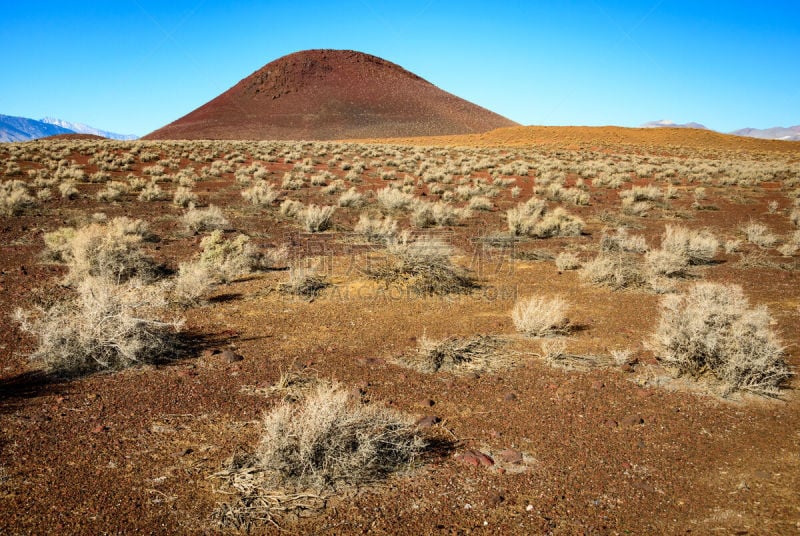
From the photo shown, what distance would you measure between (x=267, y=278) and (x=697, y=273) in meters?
8.81

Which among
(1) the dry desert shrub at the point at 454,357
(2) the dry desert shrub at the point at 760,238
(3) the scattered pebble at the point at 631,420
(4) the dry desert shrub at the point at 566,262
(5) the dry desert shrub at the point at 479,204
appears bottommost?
(3) the scattered pebble at the point at 631,420

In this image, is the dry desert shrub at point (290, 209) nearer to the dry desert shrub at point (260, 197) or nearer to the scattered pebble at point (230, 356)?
the dry desert shrub at point (260, 197)

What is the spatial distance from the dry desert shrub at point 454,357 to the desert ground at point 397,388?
0.10 feet

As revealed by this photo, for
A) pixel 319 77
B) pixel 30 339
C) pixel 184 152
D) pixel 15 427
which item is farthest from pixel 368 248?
pixel 319 77

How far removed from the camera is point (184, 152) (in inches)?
1431

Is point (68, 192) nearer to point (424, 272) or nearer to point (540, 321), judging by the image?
point (424, 272)

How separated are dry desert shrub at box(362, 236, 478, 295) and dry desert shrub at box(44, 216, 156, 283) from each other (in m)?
4.33

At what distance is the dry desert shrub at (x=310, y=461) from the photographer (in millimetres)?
3365

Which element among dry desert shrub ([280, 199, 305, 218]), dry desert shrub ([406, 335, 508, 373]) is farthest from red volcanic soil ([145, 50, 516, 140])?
dry desert shrub ([406, 335, 508, 373])

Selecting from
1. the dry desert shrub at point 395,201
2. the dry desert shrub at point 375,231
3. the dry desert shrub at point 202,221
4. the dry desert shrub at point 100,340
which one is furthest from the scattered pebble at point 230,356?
the dry desert shrub at point 395,201

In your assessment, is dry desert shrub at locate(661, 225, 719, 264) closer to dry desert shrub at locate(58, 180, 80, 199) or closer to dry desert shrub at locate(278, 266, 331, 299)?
dry desert shrub at locate(278, 266, 331, 299)

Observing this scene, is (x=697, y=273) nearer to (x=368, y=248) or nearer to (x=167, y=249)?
(x=368, y=248)

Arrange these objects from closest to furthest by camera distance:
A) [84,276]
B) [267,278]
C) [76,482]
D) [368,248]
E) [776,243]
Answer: [76,482], [84,276], [267,278], [368,248], [776,243]

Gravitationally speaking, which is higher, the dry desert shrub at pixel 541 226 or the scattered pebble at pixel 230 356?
the dry desert shrub at pixel 541 226
